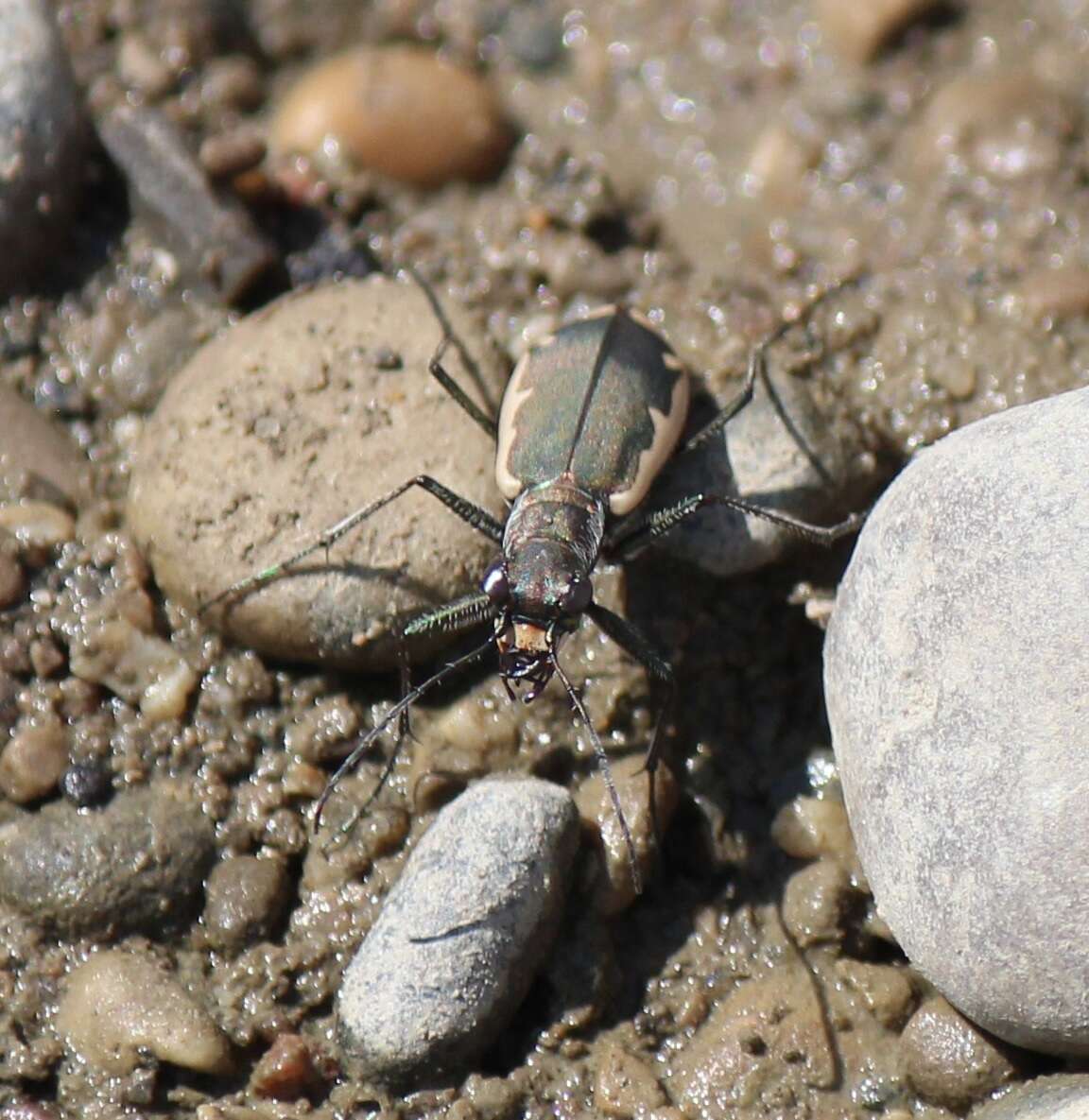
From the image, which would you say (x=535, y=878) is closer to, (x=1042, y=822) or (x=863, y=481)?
(x=1042, y=822)

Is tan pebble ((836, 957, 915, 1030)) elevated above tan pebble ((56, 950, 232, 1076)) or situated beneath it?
situated beneath

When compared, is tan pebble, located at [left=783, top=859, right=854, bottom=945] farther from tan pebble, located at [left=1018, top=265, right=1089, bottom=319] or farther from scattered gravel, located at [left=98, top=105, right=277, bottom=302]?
scattered gravel, located at [left=98, top=105, right=277, bottom=302]

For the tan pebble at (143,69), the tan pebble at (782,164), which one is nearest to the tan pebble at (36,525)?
the tan pebble at (143,69)

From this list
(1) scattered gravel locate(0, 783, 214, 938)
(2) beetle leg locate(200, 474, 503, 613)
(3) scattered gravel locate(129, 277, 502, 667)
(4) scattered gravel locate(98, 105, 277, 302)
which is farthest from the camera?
(4) scattered gravel locate(98, 105, 277, 302)

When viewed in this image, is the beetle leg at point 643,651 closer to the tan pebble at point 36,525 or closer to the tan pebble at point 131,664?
the tan pebble at point 131,664

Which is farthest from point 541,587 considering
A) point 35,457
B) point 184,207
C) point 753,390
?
point 184,207

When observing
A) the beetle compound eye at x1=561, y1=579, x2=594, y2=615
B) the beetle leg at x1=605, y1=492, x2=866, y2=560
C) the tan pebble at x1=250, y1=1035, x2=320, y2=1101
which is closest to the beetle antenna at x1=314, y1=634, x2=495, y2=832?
the beetle compound eye at x1=561, y1=579, x2=594, y2=615

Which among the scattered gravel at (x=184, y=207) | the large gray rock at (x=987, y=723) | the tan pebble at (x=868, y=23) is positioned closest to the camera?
the large gray rock at (x=987, y=723)
